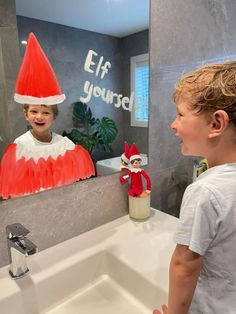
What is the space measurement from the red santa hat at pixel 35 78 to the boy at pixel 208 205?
0.41 metres

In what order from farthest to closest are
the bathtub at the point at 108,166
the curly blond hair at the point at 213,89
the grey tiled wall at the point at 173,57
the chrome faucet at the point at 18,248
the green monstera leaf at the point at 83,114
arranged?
the grey tiled wall at the point at 173,57
the bathtub at the point at 108,166
the green monstera leaf at the point at 83,114
the chrome faucet at the point at 18,248
the curly blond hair at the point at 213,89

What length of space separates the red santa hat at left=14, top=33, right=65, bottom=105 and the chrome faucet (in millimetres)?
361

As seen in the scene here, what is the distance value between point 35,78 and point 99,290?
70 cm

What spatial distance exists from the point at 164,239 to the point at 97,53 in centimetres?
70

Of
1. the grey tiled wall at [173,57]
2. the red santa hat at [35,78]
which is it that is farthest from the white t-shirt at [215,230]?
the grey tiled wall at [173,57]

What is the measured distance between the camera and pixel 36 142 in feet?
2.46

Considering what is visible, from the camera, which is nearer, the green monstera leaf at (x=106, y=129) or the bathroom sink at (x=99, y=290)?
the bathroom sink at (x=99, y=290)

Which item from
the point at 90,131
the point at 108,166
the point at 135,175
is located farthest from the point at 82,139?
the point at 135,175

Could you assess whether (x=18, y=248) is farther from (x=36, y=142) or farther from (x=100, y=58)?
(x=100, y=58)

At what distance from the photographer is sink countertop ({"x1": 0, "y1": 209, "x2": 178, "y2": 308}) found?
28.2 inches

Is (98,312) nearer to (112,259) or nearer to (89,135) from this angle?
(112,259)

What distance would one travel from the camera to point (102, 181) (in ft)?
3.09

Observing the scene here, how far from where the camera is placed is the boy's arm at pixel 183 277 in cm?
45

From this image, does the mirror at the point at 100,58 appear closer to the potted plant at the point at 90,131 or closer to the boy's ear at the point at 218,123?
the potted plant at the point at 90,131
